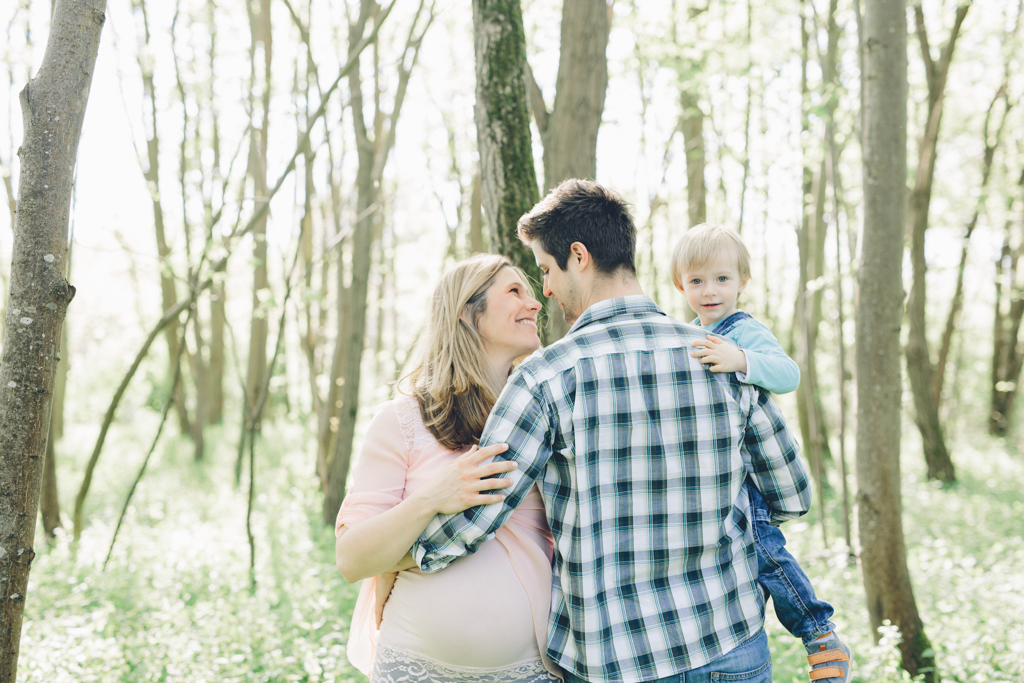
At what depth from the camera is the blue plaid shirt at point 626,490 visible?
70.6 inches

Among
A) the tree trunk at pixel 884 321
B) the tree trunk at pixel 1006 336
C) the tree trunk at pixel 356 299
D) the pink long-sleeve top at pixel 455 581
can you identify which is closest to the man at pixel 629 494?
the pink long-sleeve top at pixel 455 581

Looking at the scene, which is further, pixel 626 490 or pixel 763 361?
pixel 763 361

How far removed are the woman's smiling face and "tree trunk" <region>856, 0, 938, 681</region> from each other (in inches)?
105

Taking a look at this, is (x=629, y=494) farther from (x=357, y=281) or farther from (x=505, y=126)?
(x=357, y=281)

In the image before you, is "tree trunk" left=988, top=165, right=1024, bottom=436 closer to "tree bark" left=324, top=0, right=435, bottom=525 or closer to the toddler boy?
"tree bark" left=324, top=0, right=435, bottom=525

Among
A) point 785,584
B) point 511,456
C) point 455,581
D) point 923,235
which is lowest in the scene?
point 785,584

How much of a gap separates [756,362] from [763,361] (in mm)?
40

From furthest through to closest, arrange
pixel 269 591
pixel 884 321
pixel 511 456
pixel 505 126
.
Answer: pixel 269 591
pixel 884 321
pixel 505 126
pixel 511 456

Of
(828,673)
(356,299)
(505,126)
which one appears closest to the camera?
(828,673)

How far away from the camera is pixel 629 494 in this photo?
1.81 meters

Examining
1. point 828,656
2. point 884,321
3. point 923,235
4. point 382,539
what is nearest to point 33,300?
point 382,539

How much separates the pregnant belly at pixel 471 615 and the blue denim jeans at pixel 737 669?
199 millimetres

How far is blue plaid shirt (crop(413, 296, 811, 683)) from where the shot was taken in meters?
1.79

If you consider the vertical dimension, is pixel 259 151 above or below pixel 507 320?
above
